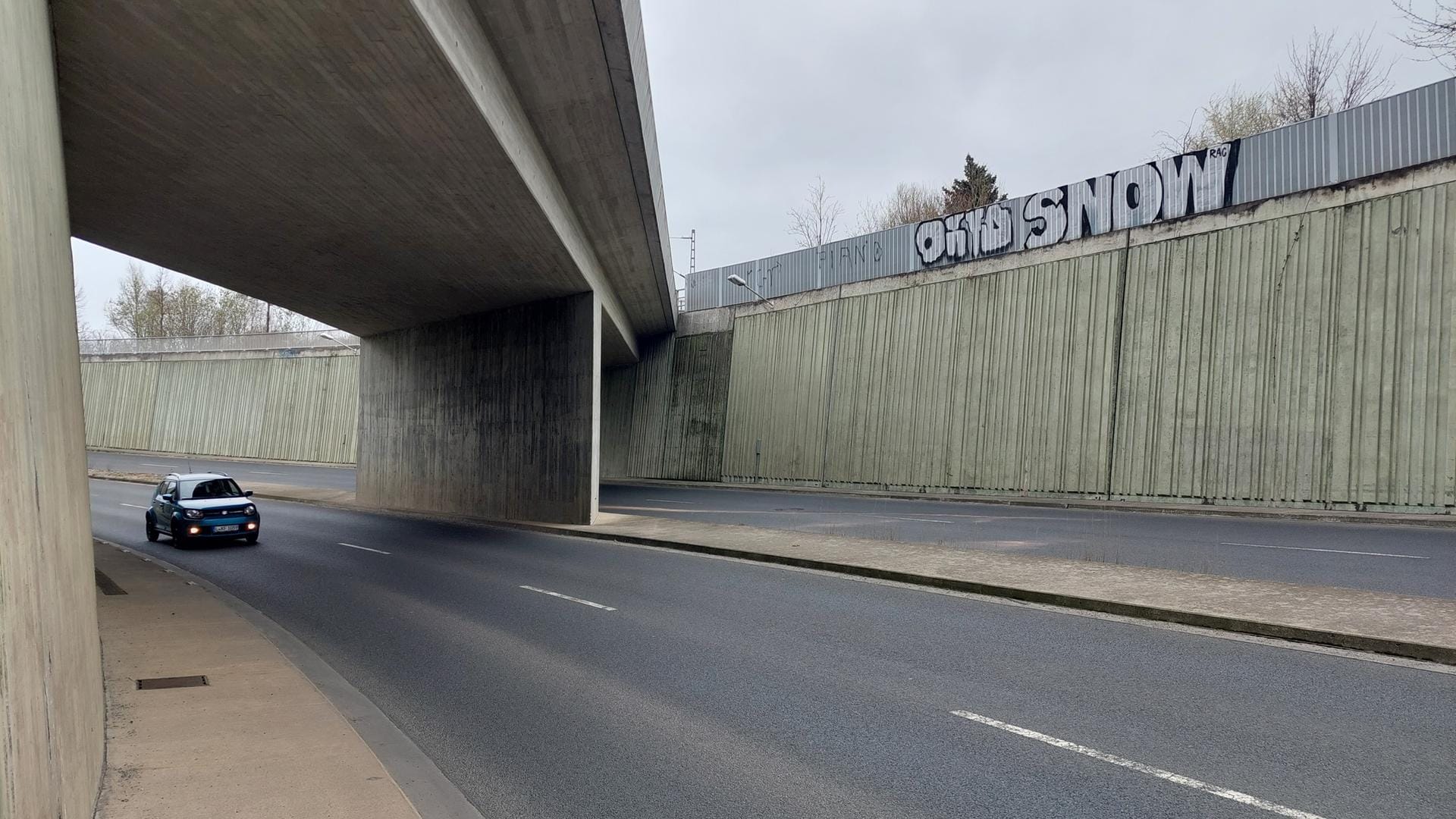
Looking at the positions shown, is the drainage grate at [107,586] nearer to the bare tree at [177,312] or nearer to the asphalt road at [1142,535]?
the asphalt road at [1142,535]

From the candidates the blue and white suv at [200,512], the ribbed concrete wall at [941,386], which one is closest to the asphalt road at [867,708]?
the blue and white suv at [200,512]

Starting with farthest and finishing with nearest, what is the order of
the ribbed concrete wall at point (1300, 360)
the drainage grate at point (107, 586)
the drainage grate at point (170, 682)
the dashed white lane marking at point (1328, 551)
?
the ribbed concrete wall at point (1300, 360)
the dashed white lane marking at point (1328, 551)
the drainage grate at point (107, 586)
the drainage grate at point (170, 682)

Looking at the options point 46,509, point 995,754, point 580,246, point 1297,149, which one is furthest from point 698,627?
point 1297,149

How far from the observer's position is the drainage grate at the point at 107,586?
11.4 metres

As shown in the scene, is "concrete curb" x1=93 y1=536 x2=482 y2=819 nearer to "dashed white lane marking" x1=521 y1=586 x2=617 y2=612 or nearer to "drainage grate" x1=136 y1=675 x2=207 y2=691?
"drainage grate" x1=136 y1=675 x2=207 y2=691

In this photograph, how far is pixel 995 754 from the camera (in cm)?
522

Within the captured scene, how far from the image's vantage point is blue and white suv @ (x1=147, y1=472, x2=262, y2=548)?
17516 mm

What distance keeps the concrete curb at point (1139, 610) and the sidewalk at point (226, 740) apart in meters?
7.35

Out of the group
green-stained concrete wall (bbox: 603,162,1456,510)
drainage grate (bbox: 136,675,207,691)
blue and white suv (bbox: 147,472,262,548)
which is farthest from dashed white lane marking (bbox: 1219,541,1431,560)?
blue and white suv (bbox: 147,472,262,548)

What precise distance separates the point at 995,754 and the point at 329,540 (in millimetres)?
16640

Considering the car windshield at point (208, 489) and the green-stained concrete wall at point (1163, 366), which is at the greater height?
the green-stained concrete wall at point (1163, 366)

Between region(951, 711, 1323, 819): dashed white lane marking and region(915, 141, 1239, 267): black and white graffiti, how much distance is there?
2353cm

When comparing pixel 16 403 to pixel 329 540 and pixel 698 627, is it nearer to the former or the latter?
pixel 698 627

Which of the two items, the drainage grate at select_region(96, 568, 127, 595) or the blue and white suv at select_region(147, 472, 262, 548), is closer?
the drainage grate at select_region(96, 568, 127, 595)
